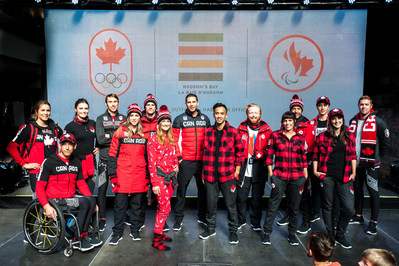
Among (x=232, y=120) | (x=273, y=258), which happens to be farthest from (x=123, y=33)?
(x=273, y=258)

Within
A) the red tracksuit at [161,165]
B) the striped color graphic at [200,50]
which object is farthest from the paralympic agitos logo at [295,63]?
the red tracksuit at [161,165]

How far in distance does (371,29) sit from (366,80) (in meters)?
0.99

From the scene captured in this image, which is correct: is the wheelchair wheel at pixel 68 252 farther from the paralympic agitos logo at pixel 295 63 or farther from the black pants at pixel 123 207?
the paralympic agitos logo at pixel 295 63

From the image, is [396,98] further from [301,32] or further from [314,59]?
[301,32]

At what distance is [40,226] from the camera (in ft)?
8.92

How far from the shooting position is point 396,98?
17.1 feet

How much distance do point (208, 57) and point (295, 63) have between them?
1.72 m

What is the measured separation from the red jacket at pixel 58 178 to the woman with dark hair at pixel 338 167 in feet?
9.18

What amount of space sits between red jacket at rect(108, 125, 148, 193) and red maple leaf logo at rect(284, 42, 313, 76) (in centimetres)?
346

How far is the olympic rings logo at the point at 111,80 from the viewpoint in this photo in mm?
4871

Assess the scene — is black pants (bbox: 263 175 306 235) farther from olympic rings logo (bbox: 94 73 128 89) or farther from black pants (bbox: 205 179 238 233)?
olympic rings logo (bbox: 94 73 128 89)

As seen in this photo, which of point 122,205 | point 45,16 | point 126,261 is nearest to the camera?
point 126,261

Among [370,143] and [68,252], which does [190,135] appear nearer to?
[68,252]

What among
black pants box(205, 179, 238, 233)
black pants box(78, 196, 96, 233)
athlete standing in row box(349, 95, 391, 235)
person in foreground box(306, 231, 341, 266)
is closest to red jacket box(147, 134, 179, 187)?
black pants box(205, 179, 238, 233)
